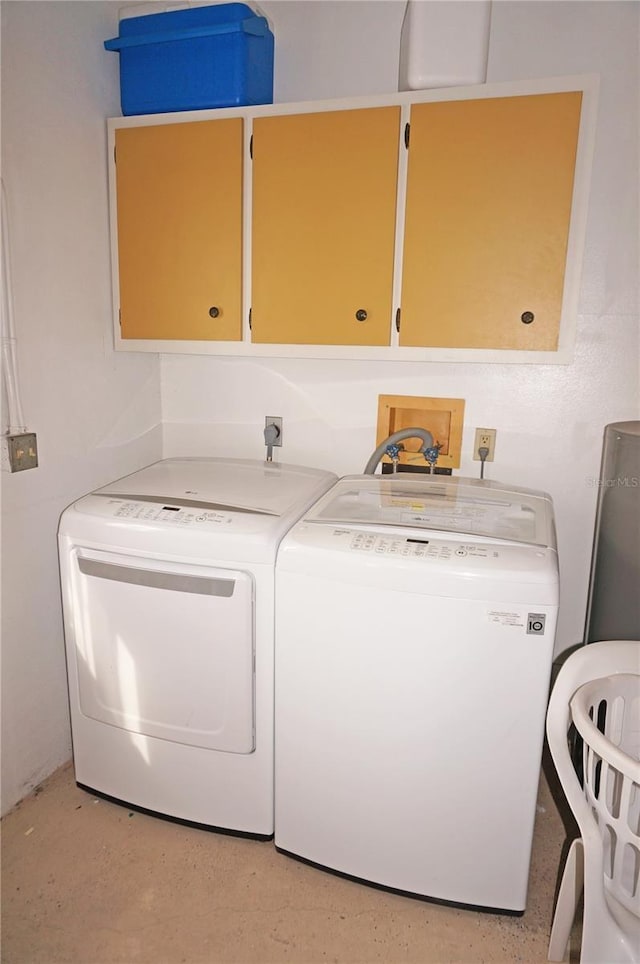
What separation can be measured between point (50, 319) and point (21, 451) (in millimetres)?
407

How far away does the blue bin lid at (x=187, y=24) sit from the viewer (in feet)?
6.00

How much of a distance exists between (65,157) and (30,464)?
35.8 inches

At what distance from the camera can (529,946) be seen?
5.11ft

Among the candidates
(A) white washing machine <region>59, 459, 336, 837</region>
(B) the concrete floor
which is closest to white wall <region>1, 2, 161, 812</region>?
(A) white washing machine <region>59, 459, 336, 837</region>

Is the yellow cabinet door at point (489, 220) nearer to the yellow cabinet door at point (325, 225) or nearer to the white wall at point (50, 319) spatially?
the yellow cabinet door at point (325, 225)

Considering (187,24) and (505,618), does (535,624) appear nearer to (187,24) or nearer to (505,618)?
(505,618)

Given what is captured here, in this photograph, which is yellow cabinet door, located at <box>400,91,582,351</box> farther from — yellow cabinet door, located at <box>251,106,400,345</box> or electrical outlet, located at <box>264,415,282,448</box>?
electrical outlet, located at <box>264,415,282,448</box>

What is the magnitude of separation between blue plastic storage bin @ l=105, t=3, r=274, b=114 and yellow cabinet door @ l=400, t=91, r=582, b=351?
564 millimetres

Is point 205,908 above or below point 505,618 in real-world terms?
below

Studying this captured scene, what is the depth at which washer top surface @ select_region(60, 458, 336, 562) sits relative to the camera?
1627mm

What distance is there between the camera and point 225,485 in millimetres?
1936

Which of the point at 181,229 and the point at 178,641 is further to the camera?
the point at 181,229

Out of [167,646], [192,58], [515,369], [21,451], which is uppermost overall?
[192,58]

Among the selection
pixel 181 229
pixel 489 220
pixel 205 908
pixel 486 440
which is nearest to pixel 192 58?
pixel 181 229
